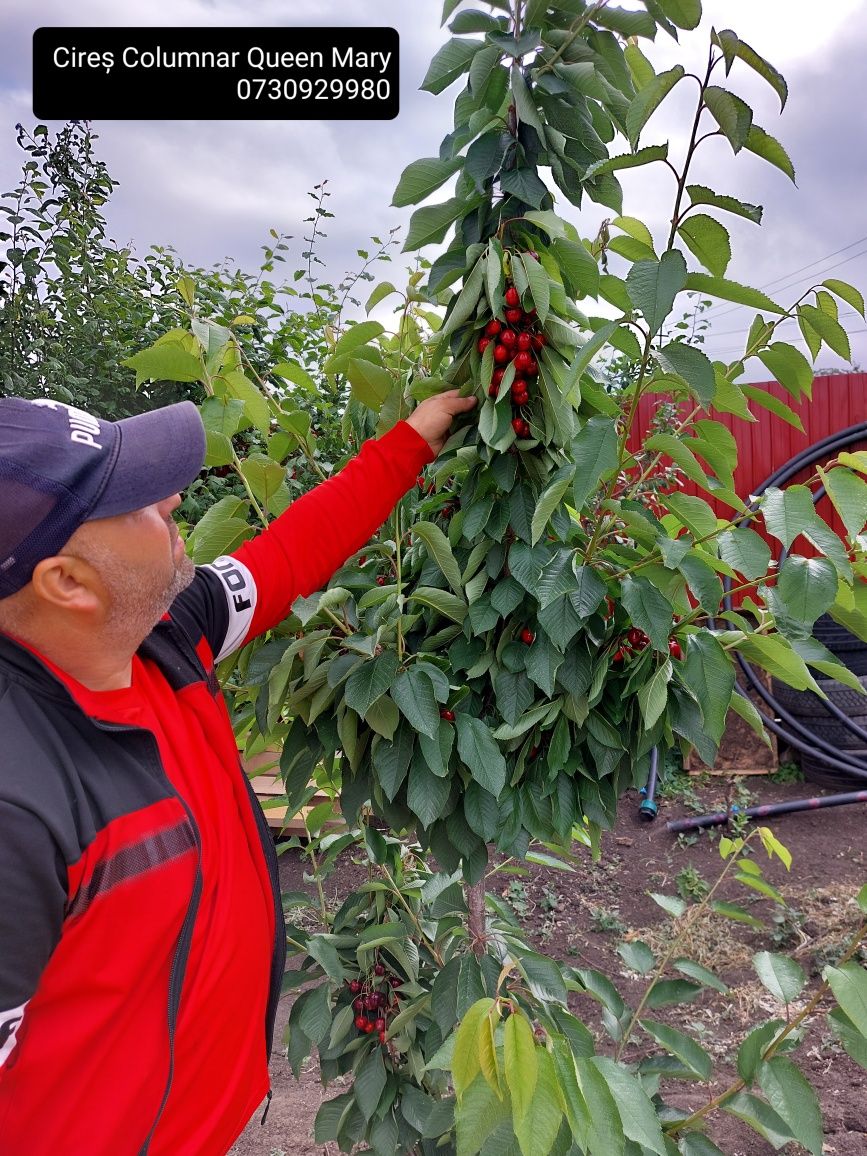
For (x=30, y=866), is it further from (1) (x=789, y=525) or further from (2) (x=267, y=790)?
(2) (x=267, y=790)

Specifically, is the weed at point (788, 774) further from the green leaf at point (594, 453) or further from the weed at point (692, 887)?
the green leaf at point (594, 453)

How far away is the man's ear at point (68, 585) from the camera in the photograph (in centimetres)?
88

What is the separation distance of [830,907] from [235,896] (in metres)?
2.88

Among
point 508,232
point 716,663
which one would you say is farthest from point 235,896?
point 508,232

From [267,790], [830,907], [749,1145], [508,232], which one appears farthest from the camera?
[267,790]

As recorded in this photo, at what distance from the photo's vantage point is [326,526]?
126cm

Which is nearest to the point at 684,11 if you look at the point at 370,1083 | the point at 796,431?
the point at 370,1083

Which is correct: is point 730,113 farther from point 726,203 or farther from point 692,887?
point 692,887

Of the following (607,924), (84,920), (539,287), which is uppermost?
(539,287)

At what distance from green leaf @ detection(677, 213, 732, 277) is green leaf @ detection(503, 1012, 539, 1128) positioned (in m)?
0.79

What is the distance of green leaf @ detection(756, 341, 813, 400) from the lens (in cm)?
106

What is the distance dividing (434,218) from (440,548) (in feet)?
1.44

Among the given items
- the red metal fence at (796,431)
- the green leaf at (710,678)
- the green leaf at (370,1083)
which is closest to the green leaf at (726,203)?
the green leaf at (710,678)

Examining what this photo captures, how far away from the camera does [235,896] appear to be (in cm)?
106
